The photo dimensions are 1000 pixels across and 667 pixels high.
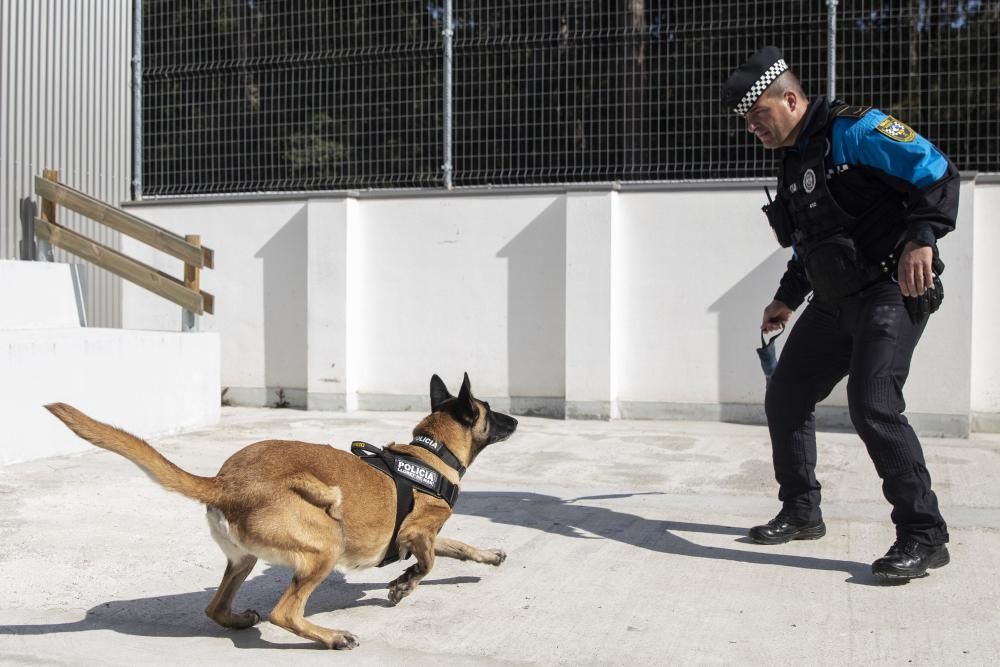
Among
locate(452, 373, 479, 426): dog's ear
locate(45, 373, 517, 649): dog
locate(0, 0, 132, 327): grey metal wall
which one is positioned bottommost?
locate(45, 373, 517, 649): dog

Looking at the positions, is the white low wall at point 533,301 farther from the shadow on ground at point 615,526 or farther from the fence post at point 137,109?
the shadow on ground at point 615,526

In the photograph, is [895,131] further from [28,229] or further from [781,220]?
[28,229]

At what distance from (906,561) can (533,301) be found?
17.5 ft

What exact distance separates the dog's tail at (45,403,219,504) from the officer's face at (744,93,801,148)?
2.69m

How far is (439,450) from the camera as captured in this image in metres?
3.91

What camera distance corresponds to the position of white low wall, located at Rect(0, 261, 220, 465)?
6133 millimetres

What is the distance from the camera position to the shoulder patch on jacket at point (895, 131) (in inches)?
155

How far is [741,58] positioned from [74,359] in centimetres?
596

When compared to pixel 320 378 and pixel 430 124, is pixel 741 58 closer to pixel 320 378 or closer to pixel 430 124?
Answer: pixel 430 124

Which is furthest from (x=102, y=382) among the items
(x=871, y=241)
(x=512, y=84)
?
(x=871, y=241)

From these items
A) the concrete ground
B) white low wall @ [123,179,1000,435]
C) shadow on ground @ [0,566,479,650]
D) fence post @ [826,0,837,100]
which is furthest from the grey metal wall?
fence post @ [826,0,837,100]

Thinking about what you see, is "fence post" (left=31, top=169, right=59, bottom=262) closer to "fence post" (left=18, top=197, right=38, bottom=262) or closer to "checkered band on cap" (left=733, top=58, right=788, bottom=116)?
"fence post" (left=18, top=197, right=38, bottom=262)

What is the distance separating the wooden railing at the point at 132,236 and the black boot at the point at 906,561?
5.59 meters

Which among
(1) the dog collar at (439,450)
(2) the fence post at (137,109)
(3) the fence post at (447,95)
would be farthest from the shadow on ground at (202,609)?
(2) the fence post at (137,109)
